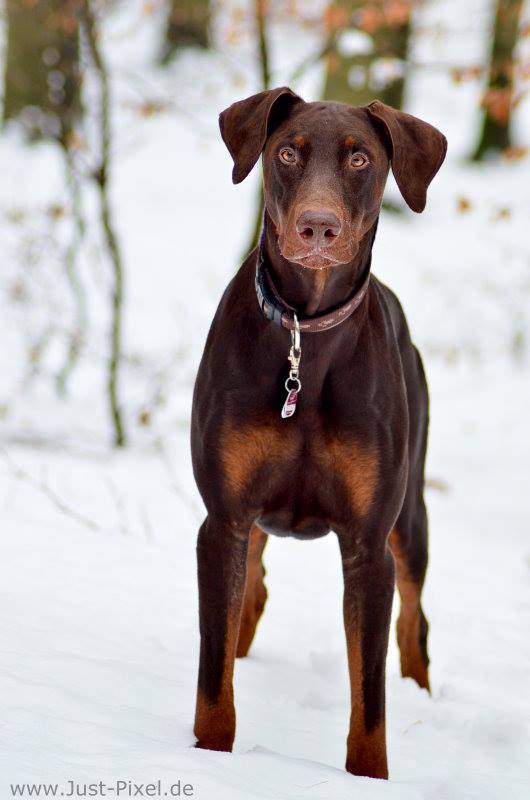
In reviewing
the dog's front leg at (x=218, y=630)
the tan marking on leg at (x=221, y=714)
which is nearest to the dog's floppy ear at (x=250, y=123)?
the dog's front leg at (x=218, y=630)

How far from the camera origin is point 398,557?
3.47m

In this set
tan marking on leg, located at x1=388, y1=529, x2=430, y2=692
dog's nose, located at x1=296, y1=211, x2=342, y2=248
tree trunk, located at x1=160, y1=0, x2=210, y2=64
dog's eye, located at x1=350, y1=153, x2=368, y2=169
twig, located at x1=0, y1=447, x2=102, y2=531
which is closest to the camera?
dog's nose, located at x1=296, y1=211, x2=342, y2=248

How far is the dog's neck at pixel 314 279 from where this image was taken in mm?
2674

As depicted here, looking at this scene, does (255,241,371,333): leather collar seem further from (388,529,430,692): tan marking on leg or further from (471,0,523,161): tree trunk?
(471,0,523,161): tree trunk

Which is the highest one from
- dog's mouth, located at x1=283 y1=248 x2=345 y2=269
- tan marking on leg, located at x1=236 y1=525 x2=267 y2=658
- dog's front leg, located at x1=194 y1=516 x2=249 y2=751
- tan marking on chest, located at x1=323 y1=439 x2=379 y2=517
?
dog's mouth, located at x1=283 y1=248 x2=345 y2=269

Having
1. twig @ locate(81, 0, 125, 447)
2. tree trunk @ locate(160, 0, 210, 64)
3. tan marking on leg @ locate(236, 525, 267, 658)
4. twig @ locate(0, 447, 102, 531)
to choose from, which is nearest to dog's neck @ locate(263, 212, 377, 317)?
tan marking on leg @ locate(236, 525, 267, 658)

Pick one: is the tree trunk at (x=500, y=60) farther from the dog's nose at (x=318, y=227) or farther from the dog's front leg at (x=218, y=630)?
the dog's front leg at (x=218, y=630)

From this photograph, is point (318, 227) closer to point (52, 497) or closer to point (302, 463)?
point (302, 463)

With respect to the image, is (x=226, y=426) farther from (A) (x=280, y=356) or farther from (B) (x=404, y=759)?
(B) (x=404, y=759)

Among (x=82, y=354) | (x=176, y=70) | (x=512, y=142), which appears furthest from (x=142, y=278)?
(x=512, y=142)

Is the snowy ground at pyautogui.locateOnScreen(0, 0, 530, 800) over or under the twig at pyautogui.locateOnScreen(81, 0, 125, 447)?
under

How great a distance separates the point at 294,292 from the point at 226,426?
41cm

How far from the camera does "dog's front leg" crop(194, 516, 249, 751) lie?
2711mm

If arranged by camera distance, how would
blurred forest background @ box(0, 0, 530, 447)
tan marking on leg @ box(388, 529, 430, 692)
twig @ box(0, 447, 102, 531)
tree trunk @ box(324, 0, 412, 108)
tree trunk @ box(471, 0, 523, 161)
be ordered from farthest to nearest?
tree trunk @ box(471, 0, 523, 161) < tree trunk @ box(324, 0, 412, 108) < blurred forest background @ box(0, 0, 530, 447) < twig @ box(0, 447, 102, 531) < tan marking on leg @ box(388, 529, 430, 692)
